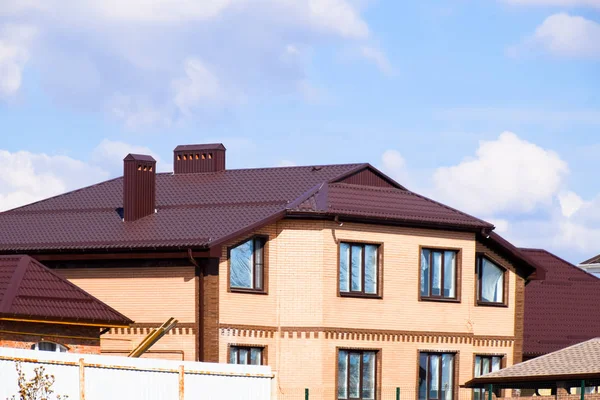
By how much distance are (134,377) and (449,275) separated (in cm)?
1314

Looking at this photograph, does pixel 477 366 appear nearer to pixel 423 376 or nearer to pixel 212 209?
pixel 423 376

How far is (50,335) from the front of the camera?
32.5 meters

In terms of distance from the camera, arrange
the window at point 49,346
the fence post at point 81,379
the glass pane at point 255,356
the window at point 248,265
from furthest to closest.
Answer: the glass pane at point 255,356 < the window at point 248,265 < the window at point 49,346 < the fence post at point 81,379

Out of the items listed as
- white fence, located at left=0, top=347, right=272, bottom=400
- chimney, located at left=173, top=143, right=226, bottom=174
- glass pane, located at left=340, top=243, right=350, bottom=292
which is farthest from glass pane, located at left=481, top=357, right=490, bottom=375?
white fence, located at left=0, top=347, right=272, bottom=400

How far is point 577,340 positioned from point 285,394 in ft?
42.4

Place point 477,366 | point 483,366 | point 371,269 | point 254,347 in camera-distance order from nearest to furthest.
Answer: point 254,347
point 371,269
point 477,366
point 483,366

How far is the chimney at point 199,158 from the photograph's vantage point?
4078cm

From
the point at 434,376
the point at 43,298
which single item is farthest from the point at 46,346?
the point at 434,376

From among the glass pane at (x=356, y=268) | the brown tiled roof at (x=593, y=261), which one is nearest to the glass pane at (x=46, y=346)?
the glass pane at (x=356, y=268)

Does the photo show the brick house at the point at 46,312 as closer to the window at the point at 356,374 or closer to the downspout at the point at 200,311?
the downspout at the point at 200,311

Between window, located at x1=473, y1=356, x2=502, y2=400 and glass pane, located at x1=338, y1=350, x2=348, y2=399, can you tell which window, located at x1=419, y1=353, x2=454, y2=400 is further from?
glass pane, located at x1=338, y1=350, x2=348, y2=399

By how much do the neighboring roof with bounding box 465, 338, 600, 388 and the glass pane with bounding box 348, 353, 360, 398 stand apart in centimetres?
293

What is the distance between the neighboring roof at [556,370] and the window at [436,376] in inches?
92.9

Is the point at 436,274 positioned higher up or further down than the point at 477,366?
higher up
